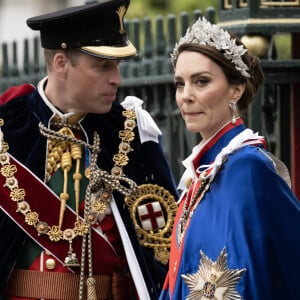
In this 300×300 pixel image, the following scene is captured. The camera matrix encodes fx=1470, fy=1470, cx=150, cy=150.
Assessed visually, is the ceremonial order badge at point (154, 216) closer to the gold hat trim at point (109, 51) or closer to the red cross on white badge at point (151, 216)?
the red cross on white badge at point (151, 216)

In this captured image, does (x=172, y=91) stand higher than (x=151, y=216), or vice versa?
(x=172, y=91)

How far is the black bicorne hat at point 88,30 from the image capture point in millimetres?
6723

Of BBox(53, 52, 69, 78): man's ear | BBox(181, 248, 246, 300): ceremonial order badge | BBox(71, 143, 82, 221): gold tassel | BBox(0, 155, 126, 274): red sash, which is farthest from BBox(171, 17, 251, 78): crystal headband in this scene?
BBox(0, 155, 126, 274): red sash

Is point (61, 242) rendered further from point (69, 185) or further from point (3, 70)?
point (3, 70)

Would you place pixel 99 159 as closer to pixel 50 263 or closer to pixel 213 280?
pixel 50 263

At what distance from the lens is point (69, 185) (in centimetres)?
676

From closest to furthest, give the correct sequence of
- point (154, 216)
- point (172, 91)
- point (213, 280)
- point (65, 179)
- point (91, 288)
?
point (213, 280) < point (91, 288) < point (65, 179) < point (154, 216) < point (172, 91)

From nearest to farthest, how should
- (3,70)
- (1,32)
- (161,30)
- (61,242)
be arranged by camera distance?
(61,242)
(161,30)
(3,70)
(1,32)

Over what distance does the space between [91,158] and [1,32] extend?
50.2 ft

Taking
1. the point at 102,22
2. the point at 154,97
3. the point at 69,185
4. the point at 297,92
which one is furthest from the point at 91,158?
the point at 154,97

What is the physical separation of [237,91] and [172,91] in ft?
9.86

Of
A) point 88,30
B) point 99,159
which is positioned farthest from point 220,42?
point 99,159

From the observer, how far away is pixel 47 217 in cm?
672

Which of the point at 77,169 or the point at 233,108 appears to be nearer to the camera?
the point at 233,108
